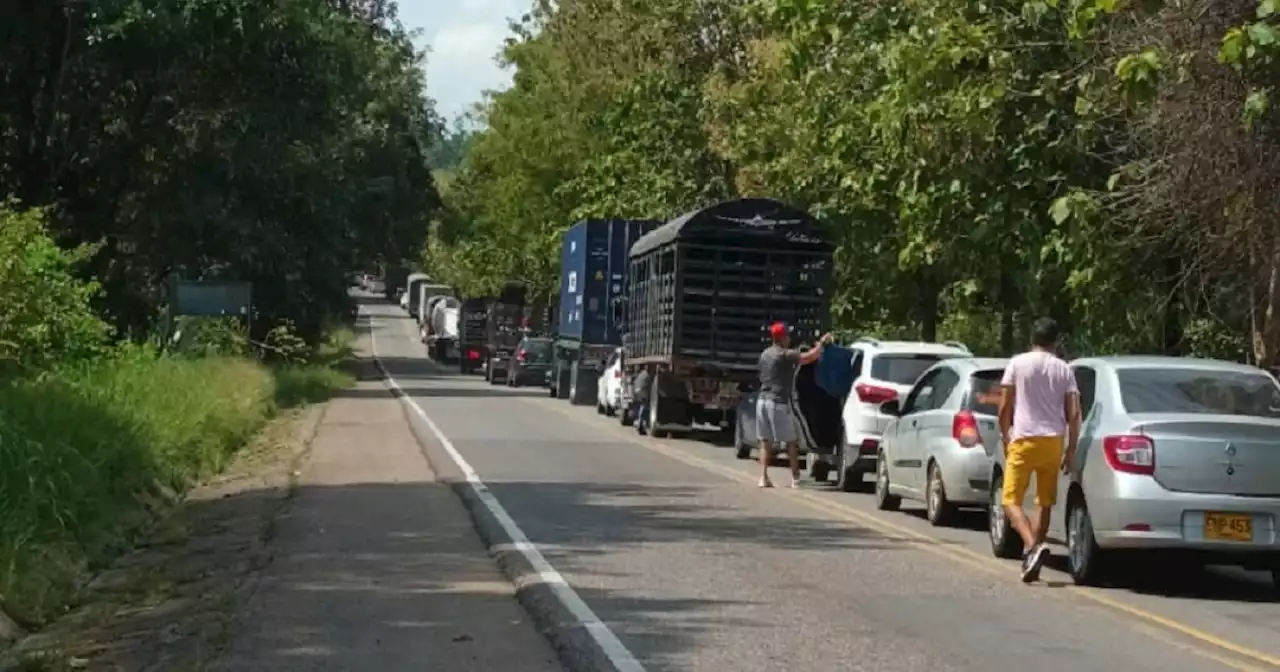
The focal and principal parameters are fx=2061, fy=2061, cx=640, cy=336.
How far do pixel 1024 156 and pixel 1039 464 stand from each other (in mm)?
10798

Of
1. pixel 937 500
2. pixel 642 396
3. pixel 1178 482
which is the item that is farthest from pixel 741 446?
pixel 1178 482

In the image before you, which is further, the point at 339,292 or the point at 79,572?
the point at 339,292

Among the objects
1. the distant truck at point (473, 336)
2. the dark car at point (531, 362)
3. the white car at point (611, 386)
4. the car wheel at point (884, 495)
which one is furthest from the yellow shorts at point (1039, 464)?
the distant truck at point (473, 336)

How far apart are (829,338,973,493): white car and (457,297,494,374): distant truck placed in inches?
2206

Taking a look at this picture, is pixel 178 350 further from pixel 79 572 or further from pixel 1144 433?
pixel 1144 433

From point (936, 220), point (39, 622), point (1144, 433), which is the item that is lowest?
point (39, 622)

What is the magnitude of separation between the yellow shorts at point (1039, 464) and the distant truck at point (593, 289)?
2621 cm

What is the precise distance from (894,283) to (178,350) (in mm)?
13951

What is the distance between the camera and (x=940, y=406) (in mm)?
18891

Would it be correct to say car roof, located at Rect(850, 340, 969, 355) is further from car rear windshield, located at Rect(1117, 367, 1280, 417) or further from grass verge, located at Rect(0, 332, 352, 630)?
car rear windshield, located at Rect(1117, 367, 1280, 417)

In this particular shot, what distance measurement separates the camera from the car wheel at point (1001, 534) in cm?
1588

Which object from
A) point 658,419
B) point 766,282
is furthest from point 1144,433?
point 658,419

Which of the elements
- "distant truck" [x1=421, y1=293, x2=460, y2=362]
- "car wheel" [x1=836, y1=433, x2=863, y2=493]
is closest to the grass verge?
"car wheel" [x1=836, y1=433, x2=863, y2=493]

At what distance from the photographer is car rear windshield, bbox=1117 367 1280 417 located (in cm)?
1422
